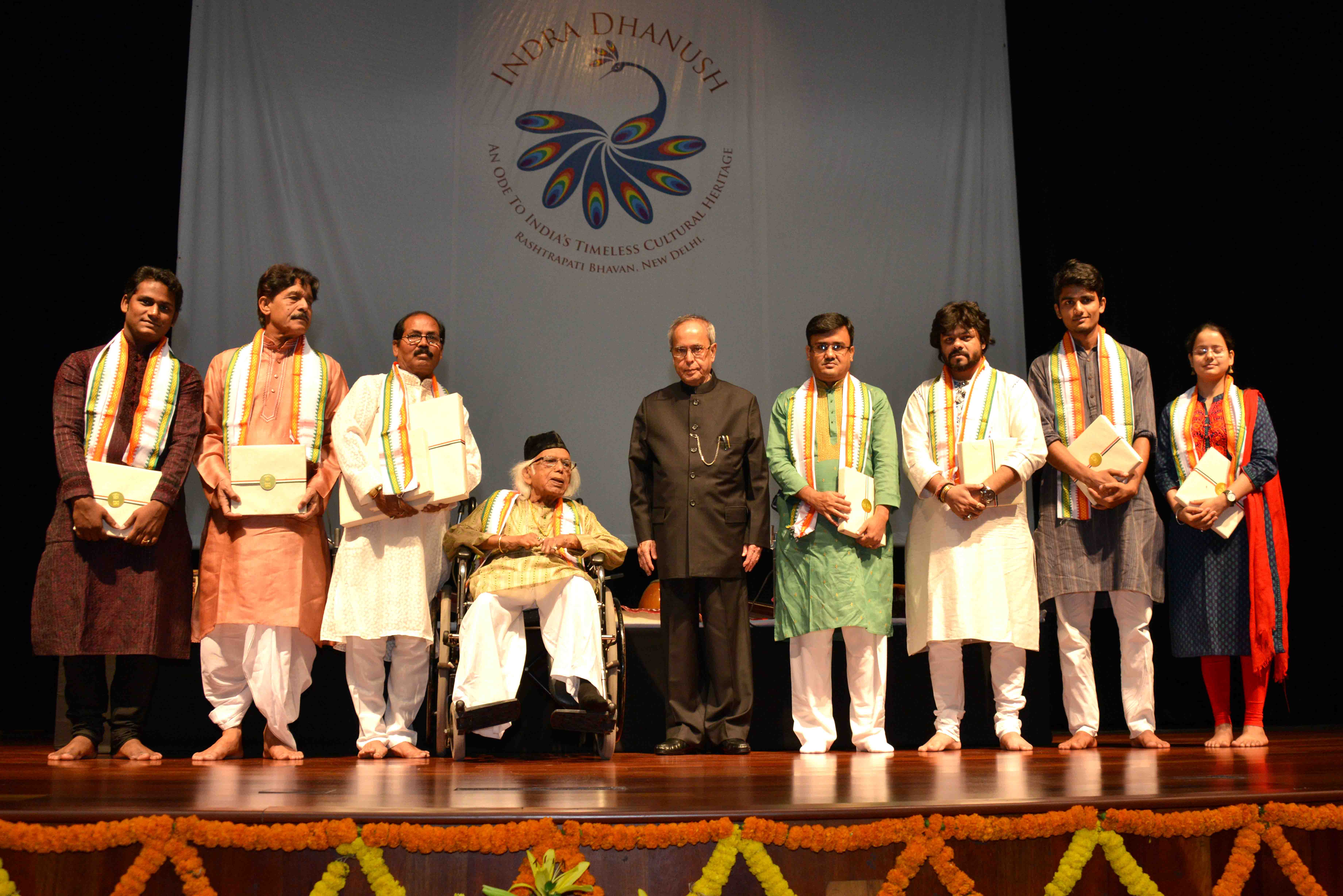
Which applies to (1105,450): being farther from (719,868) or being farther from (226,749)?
(226,749)

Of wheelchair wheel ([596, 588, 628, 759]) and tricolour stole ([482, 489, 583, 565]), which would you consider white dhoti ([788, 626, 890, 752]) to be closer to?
wheelchair wheel ([596, 588, 628, 759])

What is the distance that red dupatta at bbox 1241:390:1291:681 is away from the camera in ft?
12.3

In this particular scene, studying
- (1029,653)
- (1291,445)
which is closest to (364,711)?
(1029,653)

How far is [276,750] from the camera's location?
338 centimetres

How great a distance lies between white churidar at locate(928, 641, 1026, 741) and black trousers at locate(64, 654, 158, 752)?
2.44 meters

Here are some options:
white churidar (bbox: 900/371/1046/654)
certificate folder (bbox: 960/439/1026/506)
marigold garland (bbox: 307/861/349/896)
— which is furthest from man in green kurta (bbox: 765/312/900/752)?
marigold garland (bbox: 307/861/349/896)

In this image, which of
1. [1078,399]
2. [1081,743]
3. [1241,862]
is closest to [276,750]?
[1081,743]

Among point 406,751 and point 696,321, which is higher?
point 696,321

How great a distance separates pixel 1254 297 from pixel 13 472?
212 inches

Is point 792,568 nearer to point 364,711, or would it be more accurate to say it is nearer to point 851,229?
point 364,711

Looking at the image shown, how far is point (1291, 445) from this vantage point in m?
5.08

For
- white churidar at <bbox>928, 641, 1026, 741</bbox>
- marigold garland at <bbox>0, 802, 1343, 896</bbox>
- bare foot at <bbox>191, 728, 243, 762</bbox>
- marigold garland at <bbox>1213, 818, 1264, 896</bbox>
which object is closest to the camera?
marigold garland at <bbox>0, 802, 1343, 896</bbox>

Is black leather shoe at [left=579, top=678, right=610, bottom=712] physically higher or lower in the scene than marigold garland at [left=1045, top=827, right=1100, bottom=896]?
higher

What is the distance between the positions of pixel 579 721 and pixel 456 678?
40 cm
